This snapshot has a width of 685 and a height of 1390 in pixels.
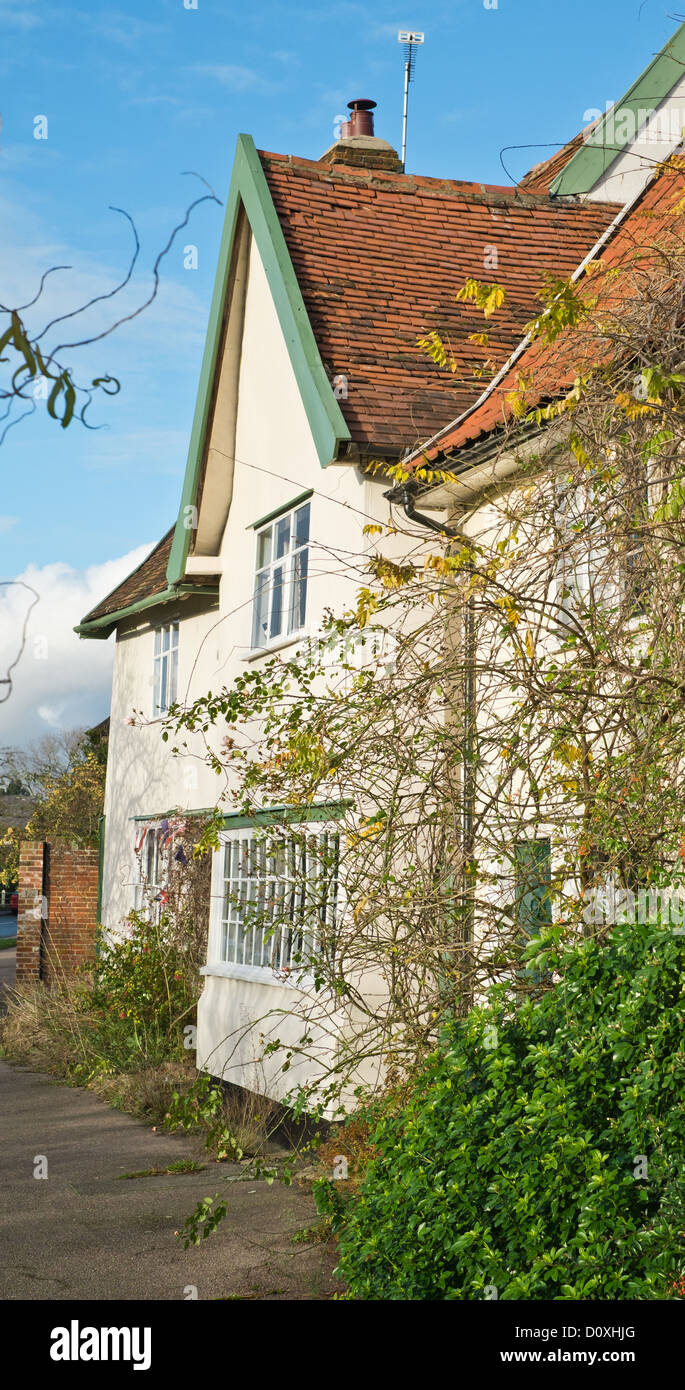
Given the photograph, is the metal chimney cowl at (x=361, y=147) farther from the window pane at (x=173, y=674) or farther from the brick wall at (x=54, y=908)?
the brick wall at (x=54, y=908)

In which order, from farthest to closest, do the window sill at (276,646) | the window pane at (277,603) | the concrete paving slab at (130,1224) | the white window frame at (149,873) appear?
1. the white window frame at (149,873)
2. the window pane at (277,603)
3. the window sill at (276,646)
4. the concrete paving slab at (130,1224)

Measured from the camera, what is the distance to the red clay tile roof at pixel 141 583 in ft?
52.3

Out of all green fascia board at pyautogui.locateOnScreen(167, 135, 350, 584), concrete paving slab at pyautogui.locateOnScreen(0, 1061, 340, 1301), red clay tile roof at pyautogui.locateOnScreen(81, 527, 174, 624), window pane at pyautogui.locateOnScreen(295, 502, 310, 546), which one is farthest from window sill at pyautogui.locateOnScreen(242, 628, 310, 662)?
red clay tile roof at pyautogui.locateOnScreen(81, 527, 174, 624)

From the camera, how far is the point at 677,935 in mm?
4219

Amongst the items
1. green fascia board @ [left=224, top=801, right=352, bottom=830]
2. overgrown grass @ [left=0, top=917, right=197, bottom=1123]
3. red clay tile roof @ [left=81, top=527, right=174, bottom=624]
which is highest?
red clay tile roof @ [left=81, top=527, right=174, bottom=624]

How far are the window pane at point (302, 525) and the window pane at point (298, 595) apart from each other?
14 cm

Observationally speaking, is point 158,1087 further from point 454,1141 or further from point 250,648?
point 454,1141

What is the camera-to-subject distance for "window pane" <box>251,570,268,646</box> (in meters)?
10.9

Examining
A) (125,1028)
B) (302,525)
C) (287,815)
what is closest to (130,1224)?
(287,815)

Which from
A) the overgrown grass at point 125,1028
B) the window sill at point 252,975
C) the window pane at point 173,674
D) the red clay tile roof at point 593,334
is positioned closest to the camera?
the red clay tile roof at point 593,334

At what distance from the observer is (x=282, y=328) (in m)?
10.2

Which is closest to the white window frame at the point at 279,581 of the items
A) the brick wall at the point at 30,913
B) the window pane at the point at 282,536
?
the window pane at the point at 282,536

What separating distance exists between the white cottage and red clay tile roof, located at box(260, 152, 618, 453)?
20 millimetres

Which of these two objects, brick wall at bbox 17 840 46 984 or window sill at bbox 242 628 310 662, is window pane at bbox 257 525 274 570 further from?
brick wall at bbox 17 840 46 984
